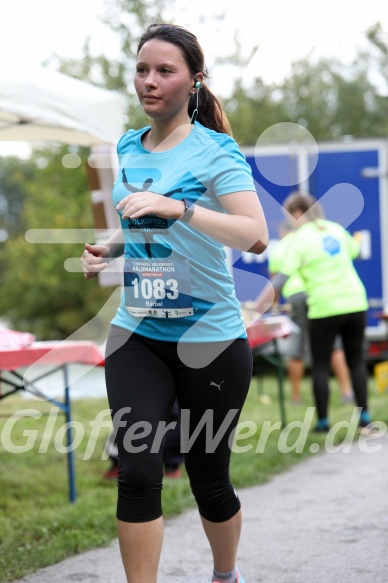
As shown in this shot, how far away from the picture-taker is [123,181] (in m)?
2.92

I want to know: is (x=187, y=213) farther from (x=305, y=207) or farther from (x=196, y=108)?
(x=305, y=207)

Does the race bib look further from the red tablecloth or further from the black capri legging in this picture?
the red tablecloth

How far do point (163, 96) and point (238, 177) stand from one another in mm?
342

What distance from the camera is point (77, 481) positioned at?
5730 mm

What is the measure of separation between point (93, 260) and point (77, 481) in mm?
3039

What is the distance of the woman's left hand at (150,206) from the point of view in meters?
2.53

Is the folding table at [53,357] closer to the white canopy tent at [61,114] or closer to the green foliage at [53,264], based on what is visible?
the white canopy tent at [61,114]

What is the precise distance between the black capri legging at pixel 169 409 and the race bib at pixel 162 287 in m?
0.10

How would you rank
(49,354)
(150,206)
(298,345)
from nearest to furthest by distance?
1. (150,206)
2. (49,354)
3. (298,345)

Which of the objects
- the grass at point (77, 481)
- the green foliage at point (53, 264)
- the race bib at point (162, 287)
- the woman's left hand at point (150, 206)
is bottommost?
the green foliage at point (53, 264)

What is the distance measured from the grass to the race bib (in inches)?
58.0


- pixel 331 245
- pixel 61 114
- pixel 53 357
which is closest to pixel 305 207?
pixel 331 245

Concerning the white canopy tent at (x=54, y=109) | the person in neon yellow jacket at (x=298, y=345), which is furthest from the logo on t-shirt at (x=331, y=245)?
the white canopy tent at (x=54, y=109)

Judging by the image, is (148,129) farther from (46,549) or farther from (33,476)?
(33,476)
